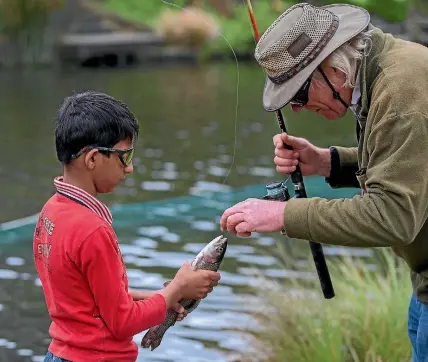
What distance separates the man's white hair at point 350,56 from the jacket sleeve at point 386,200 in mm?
231

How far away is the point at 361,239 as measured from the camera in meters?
2.49

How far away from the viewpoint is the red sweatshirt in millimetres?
2490

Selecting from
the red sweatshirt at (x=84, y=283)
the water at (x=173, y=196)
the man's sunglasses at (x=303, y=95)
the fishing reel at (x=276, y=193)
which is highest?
the man's sunglasses at (x=303, y=95)

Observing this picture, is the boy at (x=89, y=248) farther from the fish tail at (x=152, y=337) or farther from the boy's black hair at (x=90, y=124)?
the fish tail at (x=152, y=337)

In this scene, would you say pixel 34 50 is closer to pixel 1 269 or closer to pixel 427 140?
pixel 1 269

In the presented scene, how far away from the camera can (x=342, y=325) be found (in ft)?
13.6

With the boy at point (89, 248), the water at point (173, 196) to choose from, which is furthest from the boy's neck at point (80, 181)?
the water at point (173, 196)

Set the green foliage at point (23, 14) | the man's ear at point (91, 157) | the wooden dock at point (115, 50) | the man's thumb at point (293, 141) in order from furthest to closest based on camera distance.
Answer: the wooden dock at point (115, 50), the green foliage at point (23, 14), the man's thumb at point (293, 141), the man's ear at point (91, 157)

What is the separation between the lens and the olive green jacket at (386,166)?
240 centimetres

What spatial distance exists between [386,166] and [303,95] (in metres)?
0.44

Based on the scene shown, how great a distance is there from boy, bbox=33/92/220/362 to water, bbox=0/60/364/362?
202 centimetres

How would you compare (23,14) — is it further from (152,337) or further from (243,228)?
(243,228)

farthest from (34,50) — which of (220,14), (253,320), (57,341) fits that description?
(57,341)

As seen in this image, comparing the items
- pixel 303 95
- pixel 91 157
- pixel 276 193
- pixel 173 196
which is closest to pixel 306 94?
pixel 303 95
